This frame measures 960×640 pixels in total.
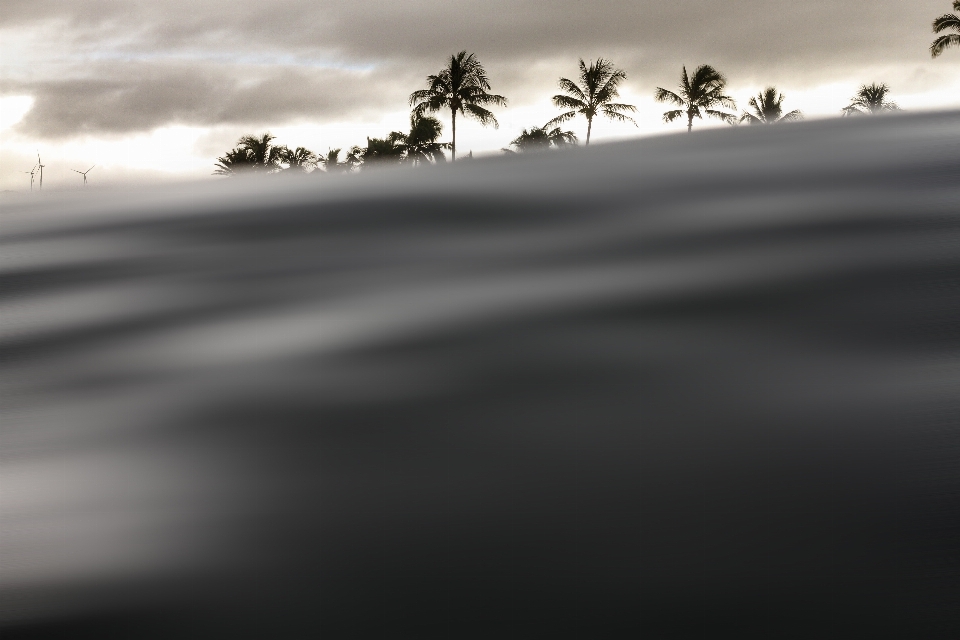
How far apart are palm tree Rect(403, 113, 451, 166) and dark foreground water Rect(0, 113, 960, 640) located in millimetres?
27198

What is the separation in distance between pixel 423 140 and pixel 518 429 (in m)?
29.2

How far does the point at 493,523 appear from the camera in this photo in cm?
101

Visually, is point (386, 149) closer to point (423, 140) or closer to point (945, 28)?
point (423, 140)

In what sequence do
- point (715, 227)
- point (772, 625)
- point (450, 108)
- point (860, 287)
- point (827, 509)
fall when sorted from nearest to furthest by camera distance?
point (772, 625)
point (827, 509)
point (860, 287)
point (715, 227)
point (450, 108)

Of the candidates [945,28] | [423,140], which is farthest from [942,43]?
[423,140]

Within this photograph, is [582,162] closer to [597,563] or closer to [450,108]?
[597,563]

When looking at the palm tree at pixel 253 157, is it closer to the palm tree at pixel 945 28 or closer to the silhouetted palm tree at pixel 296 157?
the silhouetted palm tree at pixel 296 157

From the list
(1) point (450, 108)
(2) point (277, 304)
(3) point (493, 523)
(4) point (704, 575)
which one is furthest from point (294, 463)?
(1) point (450, 108)

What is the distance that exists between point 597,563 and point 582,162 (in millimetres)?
2596

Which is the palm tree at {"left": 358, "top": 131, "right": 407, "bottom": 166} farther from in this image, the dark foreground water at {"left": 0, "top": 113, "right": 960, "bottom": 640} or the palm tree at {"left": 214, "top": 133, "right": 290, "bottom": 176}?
the dark foreground water at {"left": 0, "top": 113, "right": 960, "bottom": 640}

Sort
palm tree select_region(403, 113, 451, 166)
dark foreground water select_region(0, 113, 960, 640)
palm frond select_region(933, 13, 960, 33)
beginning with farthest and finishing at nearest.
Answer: palm tree select_region(403, 113, 451, 166) < palm frond select_region(933, 13, 960, 33) < dark foreground water select_region(0, 113, 960, 640)

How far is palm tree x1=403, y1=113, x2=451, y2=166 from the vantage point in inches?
1153

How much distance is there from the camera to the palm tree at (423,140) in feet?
96.1

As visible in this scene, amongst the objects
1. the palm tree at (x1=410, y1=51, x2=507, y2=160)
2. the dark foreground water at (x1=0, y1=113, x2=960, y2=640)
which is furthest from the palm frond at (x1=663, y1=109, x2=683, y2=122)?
the dark foreground water at (x1=0, y1=113, x2=960, y2=640)
